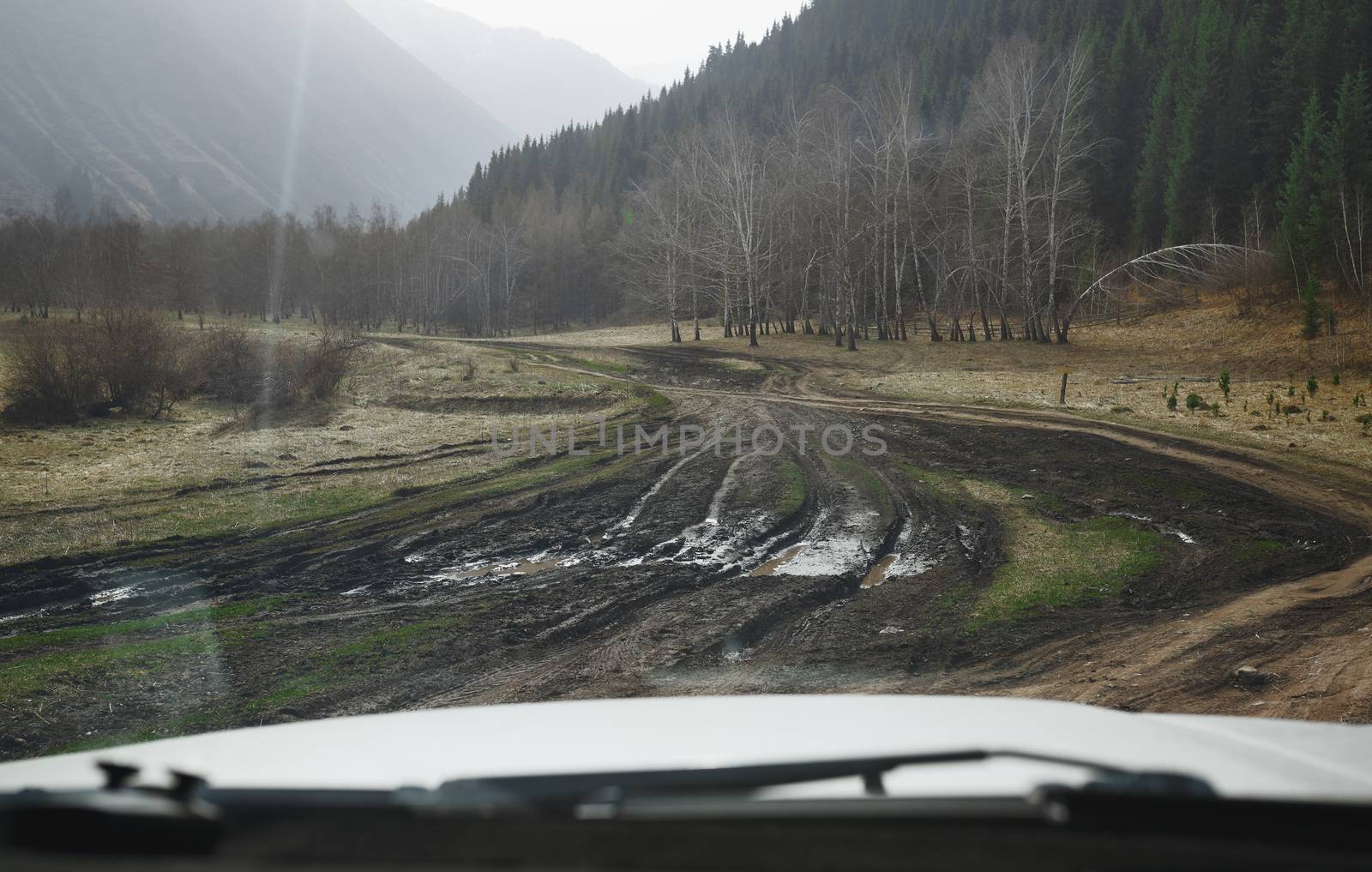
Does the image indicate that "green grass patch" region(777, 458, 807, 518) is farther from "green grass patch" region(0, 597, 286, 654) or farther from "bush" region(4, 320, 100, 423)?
"bush" region(4, 320, 100, 423)

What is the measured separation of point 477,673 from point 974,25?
106368 mm

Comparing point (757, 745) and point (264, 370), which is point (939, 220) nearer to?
point (264, 370)

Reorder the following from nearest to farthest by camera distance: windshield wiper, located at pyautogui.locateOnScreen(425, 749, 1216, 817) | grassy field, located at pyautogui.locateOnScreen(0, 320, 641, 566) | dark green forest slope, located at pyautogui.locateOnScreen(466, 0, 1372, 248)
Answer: windshield wiper, located at pyautogui.locateOnScreen(425, 749, 1216, 817), grassy field, located at pyautogui.locateOnScreen(0, 320, 641, 566), dark green forest slope, located at pyautogui.locateOnScreen(466, 0, 1372, 248)

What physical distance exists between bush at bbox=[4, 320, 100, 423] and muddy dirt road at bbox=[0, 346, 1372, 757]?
11453 mm

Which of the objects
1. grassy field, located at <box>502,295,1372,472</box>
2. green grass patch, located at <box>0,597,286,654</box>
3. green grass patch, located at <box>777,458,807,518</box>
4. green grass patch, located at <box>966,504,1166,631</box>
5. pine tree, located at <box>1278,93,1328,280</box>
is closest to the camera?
green grass patch, located at <box>0,597,286,654</box>

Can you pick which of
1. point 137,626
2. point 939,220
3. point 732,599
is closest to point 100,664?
point 137,626

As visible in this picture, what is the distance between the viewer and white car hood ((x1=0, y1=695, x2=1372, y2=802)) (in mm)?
1636

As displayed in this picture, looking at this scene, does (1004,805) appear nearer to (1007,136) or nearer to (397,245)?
(1007,136)

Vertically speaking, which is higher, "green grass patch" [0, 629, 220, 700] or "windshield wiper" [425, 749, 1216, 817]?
"windshield wiper" [425, 749, 1216, 817]

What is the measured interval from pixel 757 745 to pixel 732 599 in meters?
5.58

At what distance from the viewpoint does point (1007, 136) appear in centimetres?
3425

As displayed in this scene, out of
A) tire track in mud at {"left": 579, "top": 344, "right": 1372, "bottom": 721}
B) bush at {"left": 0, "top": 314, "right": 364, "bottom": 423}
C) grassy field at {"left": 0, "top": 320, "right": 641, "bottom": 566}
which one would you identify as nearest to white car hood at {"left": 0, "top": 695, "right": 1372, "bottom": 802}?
tire track in mud at {"left": 579, "top": 344, "right": 1372, "bottom": 721}

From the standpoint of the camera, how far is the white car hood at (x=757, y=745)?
1.64 metres

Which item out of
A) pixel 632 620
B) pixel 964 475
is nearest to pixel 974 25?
pixel 964 475
